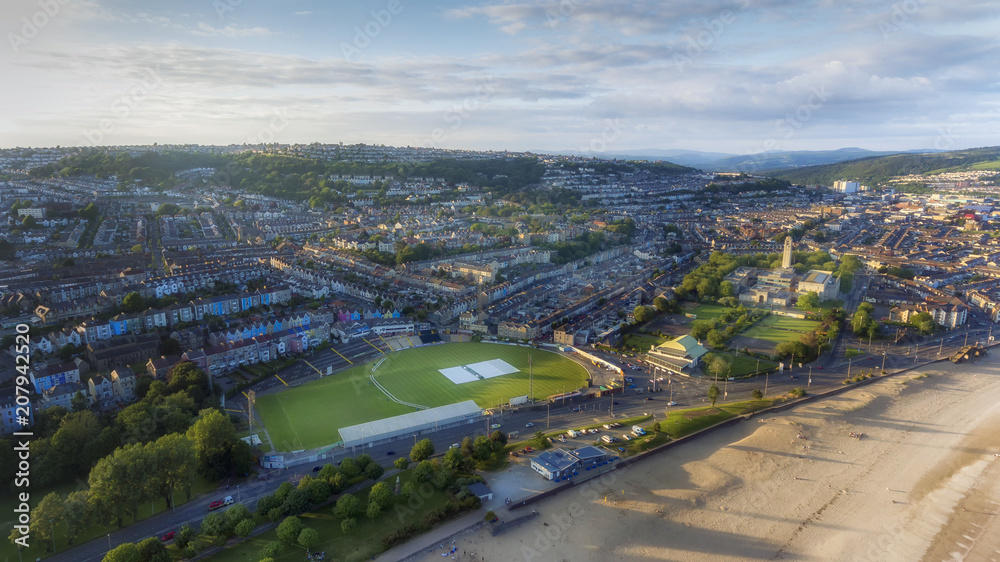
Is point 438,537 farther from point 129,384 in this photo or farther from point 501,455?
point 129,384

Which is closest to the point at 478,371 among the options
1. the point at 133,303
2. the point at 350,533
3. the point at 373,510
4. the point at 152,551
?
the point at 373,510

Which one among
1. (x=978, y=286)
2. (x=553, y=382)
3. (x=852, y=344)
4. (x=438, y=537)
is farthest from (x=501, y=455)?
(x=978, y=286)

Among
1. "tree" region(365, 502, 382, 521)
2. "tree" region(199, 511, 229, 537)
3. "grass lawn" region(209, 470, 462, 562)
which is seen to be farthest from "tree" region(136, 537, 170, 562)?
"tree" region(365, 502, 382, 521)

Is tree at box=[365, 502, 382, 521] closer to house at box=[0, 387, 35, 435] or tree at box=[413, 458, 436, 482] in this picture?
tree at box=[413, 458, 436, 482]

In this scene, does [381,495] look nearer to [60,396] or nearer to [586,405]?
[586,405]

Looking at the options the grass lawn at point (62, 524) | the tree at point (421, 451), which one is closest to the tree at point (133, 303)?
the grass lawn at point (62, 524)
